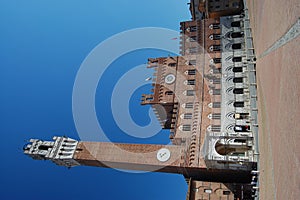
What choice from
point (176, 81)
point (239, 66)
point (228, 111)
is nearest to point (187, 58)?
point (176, 81)

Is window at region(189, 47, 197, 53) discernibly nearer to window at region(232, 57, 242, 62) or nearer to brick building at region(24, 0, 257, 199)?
brick building at region(24, 0, 257, 199)

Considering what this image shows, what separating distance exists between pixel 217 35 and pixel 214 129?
1372 cm

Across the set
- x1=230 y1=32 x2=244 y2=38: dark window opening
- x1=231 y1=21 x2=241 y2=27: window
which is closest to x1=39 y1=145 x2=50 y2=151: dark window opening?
x1=230 y1=32 x2=244 y2=38: dark window opening

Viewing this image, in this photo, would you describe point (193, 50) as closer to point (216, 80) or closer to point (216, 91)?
point (216, 80)

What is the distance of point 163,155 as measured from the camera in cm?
3472

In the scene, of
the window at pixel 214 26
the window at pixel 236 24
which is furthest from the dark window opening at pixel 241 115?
the window at pixel 214 26

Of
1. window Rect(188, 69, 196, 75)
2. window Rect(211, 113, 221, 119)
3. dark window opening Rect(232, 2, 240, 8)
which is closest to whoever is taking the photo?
window Rect(211, 113, 221, 119)

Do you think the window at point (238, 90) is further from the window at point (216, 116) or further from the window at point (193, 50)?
the window at point (193, 50)

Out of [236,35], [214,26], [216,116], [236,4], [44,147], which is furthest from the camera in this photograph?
[236,4]

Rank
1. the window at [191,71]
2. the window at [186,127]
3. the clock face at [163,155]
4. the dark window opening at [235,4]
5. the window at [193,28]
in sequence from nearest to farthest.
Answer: the clock face at [163,155] < the window at [186,127] < the window at [191,71] < the window at [193,28] < the dark window opening at [235,4]

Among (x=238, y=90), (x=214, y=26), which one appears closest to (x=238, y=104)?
(x=238, y=90)

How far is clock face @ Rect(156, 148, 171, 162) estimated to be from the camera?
34.4 metres

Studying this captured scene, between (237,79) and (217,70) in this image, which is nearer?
(237,79)

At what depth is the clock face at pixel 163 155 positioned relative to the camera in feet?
113
